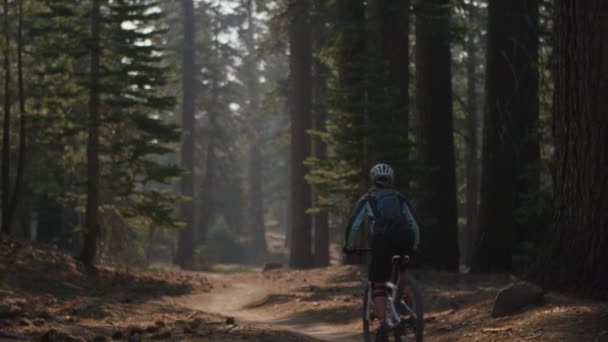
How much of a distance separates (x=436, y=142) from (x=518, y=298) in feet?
32.0

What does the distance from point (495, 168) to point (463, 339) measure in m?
8.17

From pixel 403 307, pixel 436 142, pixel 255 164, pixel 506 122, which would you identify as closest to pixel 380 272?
pixel 403 307

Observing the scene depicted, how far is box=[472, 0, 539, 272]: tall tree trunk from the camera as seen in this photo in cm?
1619

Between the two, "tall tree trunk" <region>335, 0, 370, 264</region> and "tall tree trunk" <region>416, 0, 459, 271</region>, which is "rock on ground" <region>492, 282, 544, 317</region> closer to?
"tall tree trunk" <region>335, 0, 370, 264</region>

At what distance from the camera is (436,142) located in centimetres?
1822

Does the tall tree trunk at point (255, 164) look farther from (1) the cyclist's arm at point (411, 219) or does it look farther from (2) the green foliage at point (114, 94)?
(1) the cyclist's arm at point (411, 219)

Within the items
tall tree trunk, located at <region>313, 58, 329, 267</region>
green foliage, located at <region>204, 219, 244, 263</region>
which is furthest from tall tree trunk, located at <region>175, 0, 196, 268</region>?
tall tree trunk, located at <region>313, 58, 329, 267</region>

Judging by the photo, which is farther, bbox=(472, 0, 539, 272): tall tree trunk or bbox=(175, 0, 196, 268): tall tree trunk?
bbox=(175, 0, 196, 268): tall tree trunk

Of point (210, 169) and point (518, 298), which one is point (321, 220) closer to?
point (518, 298)

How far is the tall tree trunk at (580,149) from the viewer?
8320mm

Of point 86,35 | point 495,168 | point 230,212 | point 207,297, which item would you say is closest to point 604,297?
point 495,168

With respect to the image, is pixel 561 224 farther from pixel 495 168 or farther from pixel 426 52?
pixel 426 52

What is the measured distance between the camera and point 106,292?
15867 millimetres

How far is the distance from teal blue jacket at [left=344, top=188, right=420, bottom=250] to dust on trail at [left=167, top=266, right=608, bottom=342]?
174 cm
